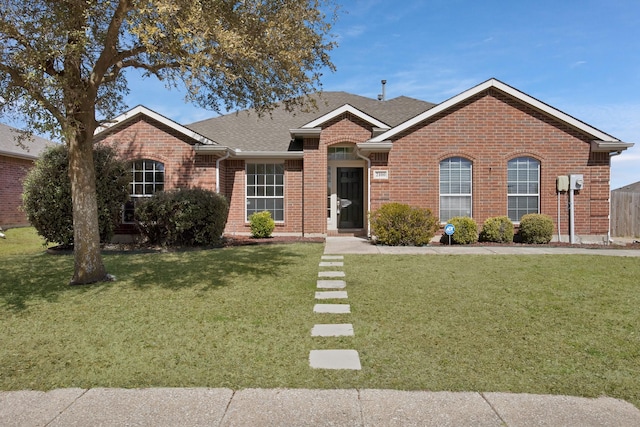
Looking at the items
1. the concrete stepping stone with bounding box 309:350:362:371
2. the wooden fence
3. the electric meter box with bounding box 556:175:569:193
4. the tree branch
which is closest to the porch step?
the electric meter box with bounding box 556:175:569:193

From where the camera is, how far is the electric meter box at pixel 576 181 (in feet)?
41.4

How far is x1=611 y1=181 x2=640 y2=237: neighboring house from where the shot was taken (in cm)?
1597

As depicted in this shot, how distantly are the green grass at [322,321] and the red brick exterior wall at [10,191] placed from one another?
1204 cm

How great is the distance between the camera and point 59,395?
10.6 ft

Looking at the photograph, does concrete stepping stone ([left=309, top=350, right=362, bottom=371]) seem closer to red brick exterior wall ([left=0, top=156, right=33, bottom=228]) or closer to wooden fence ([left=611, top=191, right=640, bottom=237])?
wooden fence ([left=611, top=191, right=640, bottom=237])

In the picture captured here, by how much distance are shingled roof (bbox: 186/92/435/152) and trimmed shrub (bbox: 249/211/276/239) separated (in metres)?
2.45

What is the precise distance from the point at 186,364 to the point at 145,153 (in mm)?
11376

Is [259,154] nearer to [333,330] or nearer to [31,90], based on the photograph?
[31,90]

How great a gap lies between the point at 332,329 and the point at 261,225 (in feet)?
30.5

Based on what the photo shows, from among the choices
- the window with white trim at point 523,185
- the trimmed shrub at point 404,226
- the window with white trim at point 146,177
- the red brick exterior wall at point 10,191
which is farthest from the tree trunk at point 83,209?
the red brick exterior wall at point 10,191

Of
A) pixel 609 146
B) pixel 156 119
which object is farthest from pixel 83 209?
pixel 609 146

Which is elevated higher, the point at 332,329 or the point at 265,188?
the point at 265,188

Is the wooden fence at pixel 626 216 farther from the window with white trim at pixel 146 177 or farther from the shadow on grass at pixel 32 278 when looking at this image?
the shadow on grass at pixel 32 278

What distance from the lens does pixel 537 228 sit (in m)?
12.2
